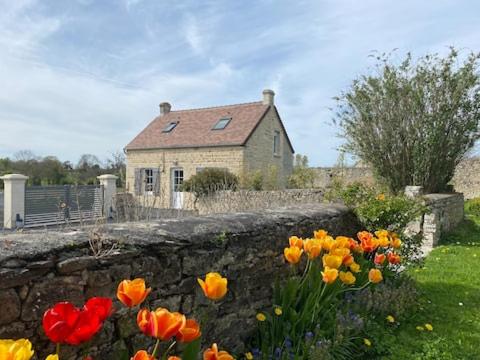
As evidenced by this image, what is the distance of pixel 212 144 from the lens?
1859cm

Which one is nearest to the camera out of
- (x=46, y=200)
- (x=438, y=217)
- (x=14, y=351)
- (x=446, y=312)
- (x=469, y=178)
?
(x=14, y=351)

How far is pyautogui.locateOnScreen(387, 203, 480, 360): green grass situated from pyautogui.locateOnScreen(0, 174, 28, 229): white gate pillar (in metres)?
9.79

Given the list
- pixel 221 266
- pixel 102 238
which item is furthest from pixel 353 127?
pixel 102 238

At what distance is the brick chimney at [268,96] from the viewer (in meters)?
19.7

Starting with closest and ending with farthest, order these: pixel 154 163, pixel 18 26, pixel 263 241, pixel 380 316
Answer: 1. pixel 263 241
2. pixel 380 316
3. pixel 18 26
4. pixel 154 163

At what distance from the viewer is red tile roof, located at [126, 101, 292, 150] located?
61.3 ft

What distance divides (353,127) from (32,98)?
10740 millimetres

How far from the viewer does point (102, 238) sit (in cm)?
192

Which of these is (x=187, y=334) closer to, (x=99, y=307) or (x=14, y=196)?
(x=99, y=307)

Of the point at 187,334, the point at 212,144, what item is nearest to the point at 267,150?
the point at 212,144

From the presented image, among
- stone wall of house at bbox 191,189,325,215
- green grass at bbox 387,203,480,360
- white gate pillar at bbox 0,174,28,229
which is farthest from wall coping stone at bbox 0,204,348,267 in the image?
white gate pillar at bbox 0,174,28,229

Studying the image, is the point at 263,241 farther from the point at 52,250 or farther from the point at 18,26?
the point at 18,26

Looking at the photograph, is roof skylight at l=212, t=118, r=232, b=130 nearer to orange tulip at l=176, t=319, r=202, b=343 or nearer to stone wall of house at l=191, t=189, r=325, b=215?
stone wall of house at l=191, t=189, r=325, b=215

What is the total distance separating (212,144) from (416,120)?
10248mm
